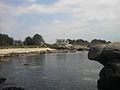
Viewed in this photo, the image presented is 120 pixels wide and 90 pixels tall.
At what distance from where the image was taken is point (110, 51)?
25.4 m

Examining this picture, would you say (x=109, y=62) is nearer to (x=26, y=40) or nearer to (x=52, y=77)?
(x=52, y=77)

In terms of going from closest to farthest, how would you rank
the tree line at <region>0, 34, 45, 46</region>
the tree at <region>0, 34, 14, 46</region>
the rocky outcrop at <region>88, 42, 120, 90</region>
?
1. the rocky outcrop at <region>88, 42, 120, 90</region>
2. the tree at <region>0, 34, 14, 46</region>
3. the tree line at <region>0, 34, 45, 46</region>

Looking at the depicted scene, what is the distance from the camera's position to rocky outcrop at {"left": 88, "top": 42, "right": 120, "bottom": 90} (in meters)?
24.9

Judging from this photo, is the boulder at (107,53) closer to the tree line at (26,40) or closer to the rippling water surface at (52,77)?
the rippling water surface at (52,77)

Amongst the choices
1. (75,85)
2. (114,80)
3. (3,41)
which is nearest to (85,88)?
(75,85)

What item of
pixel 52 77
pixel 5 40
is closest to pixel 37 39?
pixel 5 40

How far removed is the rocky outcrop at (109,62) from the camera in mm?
24878

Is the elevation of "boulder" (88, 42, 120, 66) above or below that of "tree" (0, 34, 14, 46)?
below

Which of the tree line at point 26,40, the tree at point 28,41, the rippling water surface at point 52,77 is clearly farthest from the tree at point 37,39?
the rippling water surface at point 52,77

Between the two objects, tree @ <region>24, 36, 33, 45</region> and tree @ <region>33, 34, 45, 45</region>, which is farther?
tree @ <region>33, 34, 45, 45</region>

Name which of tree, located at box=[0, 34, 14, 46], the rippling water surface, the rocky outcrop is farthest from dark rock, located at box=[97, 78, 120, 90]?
tree, located at box=[0, 34, 14, 46]

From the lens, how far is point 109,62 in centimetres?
2636

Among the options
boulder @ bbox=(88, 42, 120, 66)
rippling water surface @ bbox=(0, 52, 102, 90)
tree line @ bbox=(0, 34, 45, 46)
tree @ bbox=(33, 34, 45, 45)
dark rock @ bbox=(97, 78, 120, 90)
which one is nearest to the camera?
boulder @ bbox=(88, 42, 120, 66)

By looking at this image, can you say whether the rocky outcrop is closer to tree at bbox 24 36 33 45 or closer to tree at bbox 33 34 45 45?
tree at bbox 24 36 33 45
